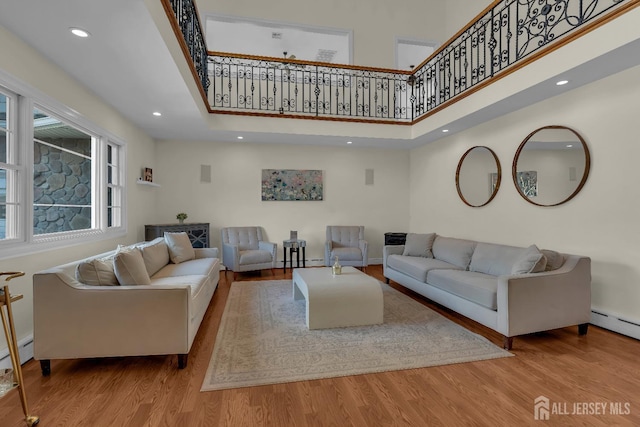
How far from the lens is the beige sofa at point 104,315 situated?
230 centimetres

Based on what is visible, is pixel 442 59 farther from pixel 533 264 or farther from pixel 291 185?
pixel 533 264

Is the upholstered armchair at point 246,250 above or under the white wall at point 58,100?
under

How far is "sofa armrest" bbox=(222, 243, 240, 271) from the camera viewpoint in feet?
17.8

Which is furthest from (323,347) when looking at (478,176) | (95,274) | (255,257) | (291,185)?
(291,185)

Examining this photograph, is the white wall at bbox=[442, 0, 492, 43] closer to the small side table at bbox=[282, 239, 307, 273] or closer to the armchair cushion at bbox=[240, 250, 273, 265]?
the small side table at bbox=[282, 239, 307, 273]

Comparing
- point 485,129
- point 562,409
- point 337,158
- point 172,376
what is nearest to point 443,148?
point 485,129

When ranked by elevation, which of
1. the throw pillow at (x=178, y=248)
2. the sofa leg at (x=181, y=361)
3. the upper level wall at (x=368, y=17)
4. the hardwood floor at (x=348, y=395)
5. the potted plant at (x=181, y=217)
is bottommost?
the hardwood floor at (x=348, y=395)

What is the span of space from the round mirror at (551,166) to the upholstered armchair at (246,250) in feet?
13.6

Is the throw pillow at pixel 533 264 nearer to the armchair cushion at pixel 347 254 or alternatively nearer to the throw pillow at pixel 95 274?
the armchair cushion at pixel 347 254

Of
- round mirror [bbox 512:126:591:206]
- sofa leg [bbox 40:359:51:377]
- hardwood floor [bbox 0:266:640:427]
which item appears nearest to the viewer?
hardwood floor [bbox 0:266:640:427]

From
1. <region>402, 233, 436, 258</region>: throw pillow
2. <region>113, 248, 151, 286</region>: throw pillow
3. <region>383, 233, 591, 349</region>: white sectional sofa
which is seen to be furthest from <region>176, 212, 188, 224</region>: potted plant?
<region>383, 233, 591, 349</region>: white sectional sofa

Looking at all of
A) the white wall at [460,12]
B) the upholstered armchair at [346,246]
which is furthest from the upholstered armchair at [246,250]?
the white wall at [460,12]

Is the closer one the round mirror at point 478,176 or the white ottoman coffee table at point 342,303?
the white ottoman coffee table at point 342,303

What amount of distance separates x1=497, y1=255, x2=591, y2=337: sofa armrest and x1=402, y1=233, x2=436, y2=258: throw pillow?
2.08 meters
